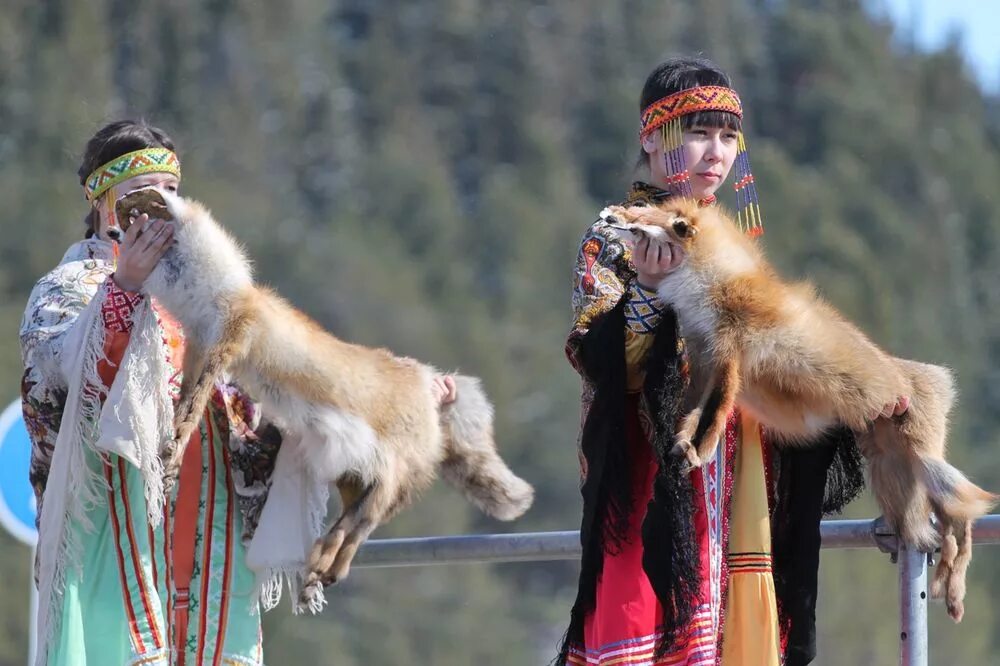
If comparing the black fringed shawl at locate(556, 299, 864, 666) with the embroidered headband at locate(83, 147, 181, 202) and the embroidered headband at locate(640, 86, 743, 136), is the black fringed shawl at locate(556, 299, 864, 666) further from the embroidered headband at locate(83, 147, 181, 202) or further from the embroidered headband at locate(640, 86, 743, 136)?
the embroidered headband at locate(83, 147, 181, 202)

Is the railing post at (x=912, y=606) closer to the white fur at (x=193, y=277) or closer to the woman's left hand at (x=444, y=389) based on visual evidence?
the woman's left hand at (x=444, y=389)

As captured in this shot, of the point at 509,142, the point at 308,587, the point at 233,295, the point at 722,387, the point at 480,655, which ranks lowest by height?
the point at 308,587

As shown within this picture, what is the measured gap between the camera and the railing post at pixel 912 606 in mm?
3633

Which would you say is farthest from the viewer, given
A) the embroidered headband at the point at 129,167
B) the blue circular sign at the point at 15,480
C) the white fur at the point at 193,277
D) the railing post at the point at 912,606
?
the blue circular sign at the point at 15,480

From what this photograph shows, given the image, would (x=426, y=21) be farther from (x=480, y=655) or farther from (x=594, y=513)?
(x=594, y=513)

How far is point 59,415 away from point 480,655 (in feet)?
63.3

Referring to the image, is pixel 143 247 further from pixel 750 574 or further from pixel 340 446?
pixel 750 574

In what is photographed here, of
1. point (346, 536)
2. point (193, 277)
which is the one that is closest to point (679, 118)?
point (193, 277)

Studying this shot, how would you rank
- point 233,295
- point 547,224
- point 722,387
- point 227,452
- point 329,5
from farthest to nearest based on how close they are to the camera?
point 329,5
point 547,224
point 227,452
point 233,295
point 722,387

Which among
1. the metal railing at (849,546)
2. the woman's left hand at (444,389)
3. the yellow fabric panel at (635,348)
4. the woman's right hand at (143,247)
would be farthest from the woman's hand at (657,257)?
the woman's right hand at (143,247)

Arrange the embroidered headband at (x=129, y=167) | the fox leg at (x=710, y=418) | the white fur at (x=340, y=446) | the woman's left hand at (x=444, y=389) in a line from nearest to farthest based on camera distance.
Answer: the fox leg at (x=710, y=418) → the white fur at (x=340, y=446) → the embroidered headband at (x=129, y=167) → the woman's left hand at (x=444, y=389)

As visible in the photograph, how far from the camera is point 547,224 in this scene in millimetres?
24391

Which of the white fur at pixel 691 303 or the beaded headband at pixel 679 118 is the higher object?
the beaded headband at pixel 679 118

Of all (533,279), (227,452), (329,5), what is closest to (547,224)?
(533,279)
